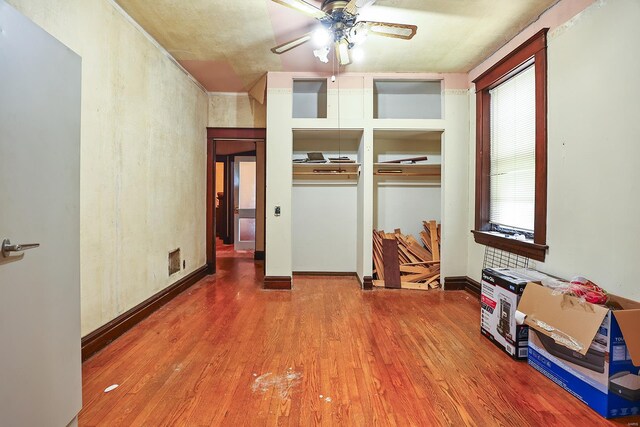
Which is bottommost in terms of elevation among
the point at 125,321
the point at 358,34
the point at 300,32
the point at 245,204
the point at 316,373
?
the point at 316,373

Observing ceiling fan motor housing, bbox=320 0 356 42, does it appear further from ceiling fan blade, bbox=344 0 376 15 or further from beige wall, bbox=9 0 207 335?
beige wall, bbox=9 0 207 335

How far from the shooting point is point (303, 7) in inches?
85.3

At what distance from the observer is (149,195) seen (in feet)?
9.84

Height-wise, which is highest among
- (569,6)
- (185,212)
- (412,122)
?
(569,6)

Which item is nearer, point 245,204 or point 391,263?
point 391,263

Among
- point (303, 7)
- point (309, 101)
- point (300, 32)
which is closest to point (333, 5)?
point (303, 7)

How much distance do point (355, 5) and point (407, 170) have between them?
2.61 m

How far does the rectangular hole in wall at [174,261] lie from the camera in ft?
11.5

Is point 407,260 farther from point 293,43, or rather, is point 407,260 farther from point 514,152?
point 293,43

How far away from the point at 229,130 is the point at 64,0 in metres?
2.70

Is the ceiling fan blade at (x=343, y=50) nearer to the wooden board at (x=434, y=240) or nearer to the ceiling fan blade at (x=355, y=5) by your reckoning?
the ceiling fan blade at (x=355, y=5)

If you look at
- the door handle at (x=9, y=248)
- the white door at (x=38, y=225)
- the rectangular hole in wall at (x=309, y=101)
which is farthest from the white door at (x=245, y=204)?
the door handle at (x=9, y=248)

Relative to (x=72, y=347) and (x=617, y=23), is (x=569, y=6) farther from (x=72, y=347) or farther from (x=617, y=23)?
(x=72, y=347)

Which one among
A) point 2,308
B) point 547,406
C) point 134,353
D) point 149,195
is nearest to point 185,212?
point 149,195
